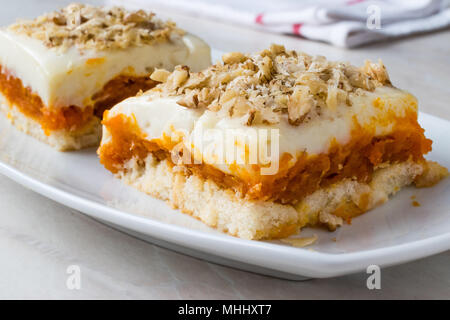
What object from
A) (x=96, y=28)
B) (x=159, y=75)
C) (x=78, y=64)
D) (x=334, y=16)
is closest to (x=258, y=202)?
(x=159, y=75)

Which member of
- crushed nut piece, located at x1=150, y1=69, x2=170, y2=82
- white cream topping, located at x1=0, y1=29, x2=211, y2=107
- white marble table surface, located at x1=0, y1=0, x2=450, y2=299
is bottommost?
white marble table surface, located at x1=0, y1=0, x2=450, y2=299

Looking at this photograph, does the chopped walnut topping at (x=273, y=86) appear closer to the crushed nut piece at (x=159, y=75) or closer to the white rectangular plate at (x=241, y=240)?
the crushed nut piece at (x=159, y=75)

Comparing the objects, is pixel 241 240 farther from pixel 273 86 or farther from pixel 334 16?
pixel 334 16

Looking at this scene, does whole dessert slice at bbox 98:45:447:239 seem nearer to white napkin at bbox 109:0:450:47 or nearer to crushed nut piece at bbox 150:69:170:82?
crushed nut piece at bbox 150:69:170:82

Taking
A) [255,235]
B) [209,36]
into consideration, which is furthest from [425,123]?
[209,36]

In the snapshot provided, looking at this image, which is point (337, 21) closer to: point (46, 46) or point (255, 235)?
point (46, 46)

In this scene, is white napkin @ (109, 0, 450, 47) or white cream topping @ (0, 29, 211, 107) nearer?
white cream topping @ (0, 29, 211, 107)

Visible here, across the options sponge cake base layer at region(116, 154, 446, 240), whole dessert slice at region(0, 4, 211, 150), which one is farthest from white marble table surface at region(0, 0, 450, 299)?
whole dessert slice at region(0, 4, 211, 150)
